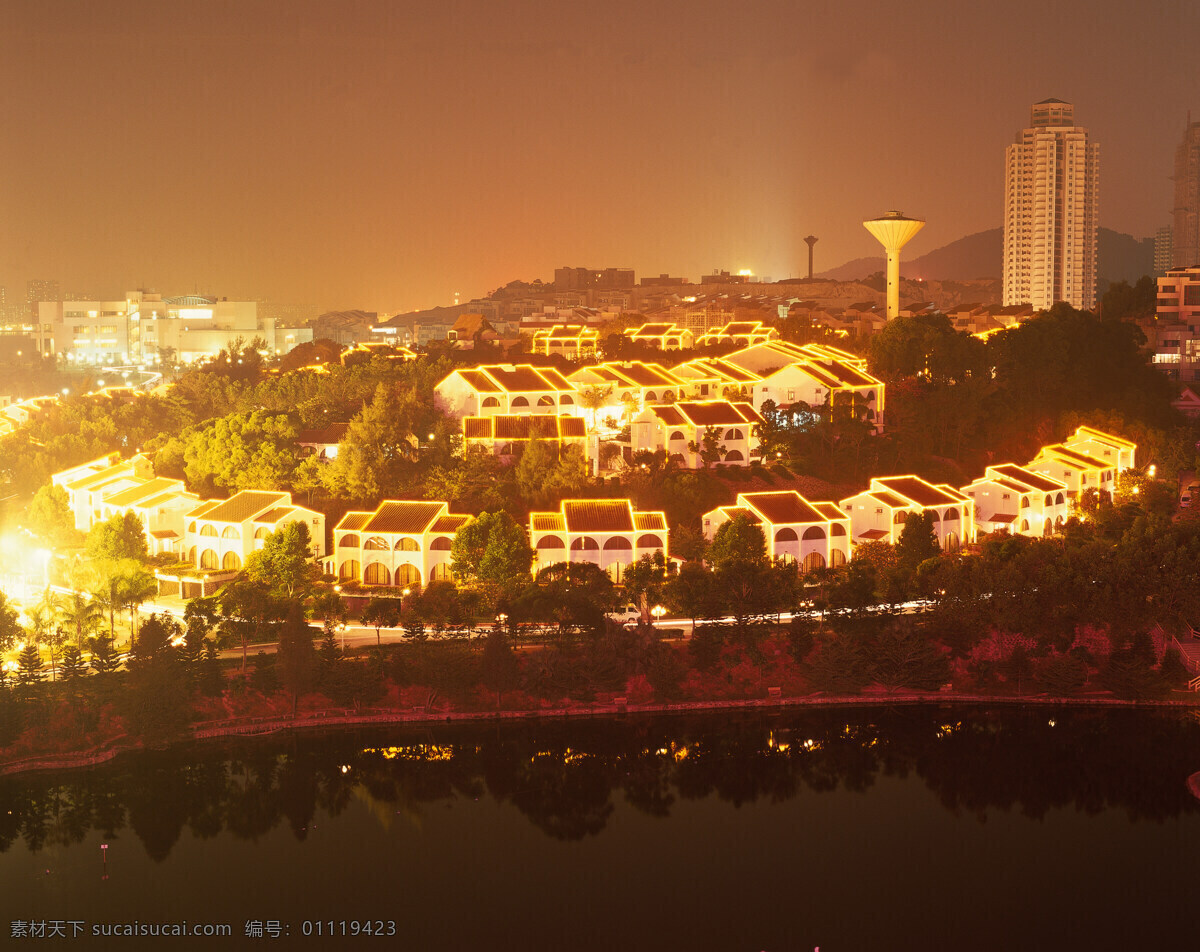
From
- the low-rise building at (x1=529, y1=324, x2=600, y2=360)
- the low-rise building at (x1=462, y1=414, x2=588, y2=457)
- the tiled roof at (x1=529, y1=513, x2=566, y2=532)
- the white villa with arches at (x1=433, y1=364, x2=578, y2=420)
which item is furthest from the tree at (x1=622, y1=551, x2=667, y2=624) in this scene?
the low-rise building at (x1=529, y1=324, x2=600, y2=360)

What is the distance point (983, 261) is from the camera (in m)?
62.1

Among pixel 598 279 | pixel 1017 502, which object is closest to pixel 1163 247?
pixel 598 279

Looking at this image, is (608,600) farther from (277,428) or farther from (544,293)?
(544,293)

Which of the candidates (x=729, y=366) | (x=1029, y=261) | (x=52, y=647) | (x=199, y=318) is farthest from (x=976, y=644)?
(x=1029, y=261)

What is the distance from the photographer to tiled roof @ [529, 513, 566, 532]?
12.1 meters

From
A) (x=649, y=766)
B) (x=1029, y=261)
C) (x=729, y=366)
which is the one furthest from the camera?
(x=1029, y=261)

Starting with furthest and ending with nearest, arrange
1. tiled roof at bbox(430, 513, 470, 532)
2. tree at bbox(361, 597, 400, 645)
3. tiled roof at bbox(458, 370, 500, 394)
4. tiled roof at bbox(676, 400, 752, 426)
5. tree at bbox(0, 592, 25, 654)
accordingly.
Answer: tiled roof at bbox(458, 370, 500, 394)
tiled roof at bbox(676, 400, 752, 426)
tiled roof at bbox(430, 513, 470, 532)
tree at bbox(361, 597, 400, 645)
tree at bbox(0, 592, 25, 654)

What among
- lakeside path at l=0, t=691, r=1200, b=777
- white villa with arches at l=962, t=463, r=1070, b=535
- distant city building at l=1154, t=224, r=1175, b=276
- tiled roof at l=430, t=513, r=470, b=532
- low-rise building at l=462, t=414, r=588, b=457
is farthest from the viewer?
distant city building at l=1154, t=224, r=1175, b=276

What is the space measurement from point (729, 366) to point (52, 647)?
339 inches

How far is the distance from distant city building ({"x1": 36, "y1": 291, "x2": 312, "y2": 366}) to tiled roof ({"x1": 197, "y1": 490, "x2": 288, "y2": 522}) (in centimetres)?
1860

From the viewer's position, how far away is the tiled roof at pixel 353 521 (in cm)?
1239

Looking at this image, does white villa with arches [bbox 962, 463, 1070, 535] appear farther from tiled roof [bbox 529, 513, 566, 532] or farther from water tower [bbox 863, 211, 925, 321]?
water tower [bbox 863, 211, 925, 321]

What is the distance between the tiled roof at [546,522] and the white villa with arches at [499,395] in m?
2.65

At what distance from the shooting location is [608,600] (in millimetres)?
11305
